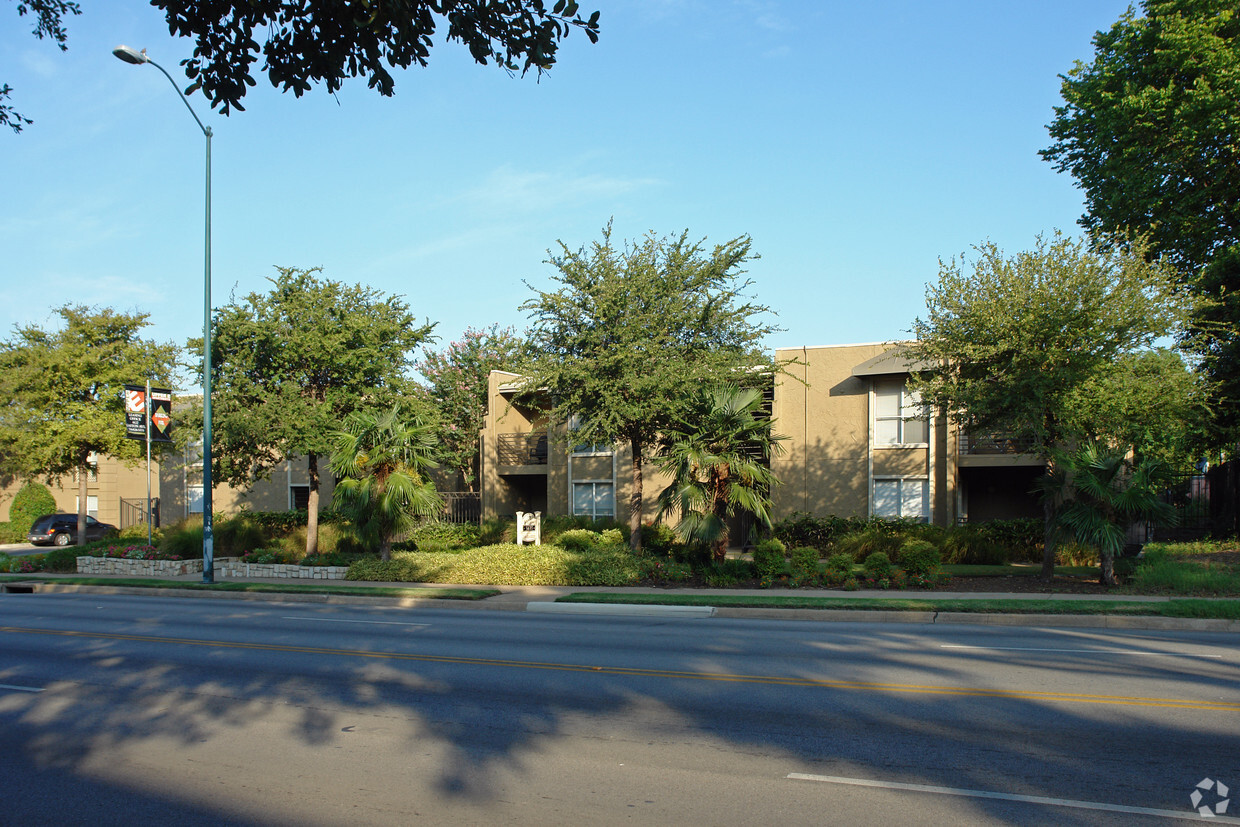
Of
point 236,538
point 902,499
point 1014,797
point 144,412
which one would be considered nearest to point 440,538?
point 236,538

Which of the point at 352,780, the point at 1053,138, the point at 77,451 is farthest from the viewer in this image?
the point at 77,451

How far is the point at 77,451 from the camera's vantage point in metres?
29.5

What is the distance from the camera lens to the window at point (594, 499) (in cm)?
3042

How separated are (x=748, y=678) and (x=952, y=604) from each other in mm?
7062

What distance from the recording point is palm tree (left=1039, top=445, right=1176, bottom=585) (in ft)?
55.1

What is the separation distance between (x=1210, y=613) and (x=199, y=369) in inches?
928

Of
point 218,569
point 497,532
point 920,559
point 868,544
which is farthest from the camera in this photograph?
point 497,532

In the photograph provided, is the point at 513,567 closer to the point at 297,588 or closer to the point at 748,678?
the point at 297,588

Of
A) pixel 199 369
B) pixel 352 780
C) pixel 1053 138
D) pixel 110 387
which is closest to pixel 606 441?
pixel 199 369

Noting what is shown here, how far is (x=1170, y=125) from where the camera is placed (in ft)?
72.9

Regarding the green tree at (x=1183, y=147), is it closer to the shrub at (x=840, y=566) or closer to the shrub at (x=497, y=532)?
the shrub at (x=840, y=566)

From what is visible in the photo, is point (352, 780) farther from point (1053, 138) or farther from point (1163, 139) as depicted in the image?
point (1053, 138)

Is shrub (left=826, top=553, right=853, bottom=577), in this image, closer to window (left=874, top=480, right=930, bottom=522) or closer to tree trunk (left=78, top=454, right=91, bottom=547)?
window (left=874, top=480, right=930, bottom=522)

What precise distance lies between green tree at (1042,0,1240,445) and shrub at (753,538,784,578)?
11.0 meters
